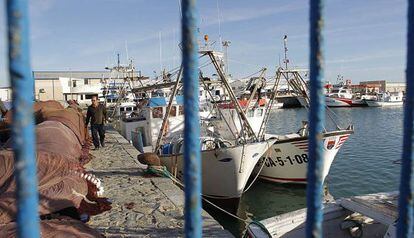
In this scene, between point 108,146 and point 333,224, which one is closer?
point 333,224

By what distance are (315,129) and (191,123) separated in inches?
18.5

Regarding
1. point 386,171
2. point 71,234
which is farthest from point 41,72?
point 71,234

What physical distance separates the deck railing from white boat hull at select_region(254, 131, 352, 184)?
1066cm

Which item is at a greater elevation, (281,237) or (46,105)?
(46,105)

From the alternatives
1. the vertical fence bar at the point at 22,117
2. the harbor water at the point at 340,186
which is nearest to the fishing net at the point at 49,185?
the vertical fence bar at the point at 22,117

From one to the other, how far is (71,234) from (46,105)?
34.2ft

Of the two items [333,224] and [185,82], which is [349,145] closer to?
[333,224]

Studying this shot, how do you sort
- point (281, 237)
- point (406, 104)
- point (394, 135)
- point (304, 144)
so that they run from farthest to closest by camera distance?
point (394, 135) < point (304, 144) < point (281, 237) < point (406, 104)

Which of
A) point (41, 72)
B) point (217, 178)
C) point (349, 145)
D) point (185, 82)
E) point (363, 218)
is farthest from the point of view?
point (41, 72)

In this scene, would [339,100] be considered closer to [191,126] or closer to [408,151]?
[408,151]

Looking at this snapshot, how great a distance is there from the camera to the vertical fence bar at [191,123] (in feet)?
4.07

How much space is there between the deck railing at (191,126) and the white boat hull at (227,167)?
8.99m

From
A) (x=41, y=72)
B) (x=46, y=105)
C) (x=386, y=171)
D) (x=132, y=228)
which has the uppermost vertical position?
(x=41, y=72)

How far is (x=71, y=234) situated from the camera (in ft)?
12.8
